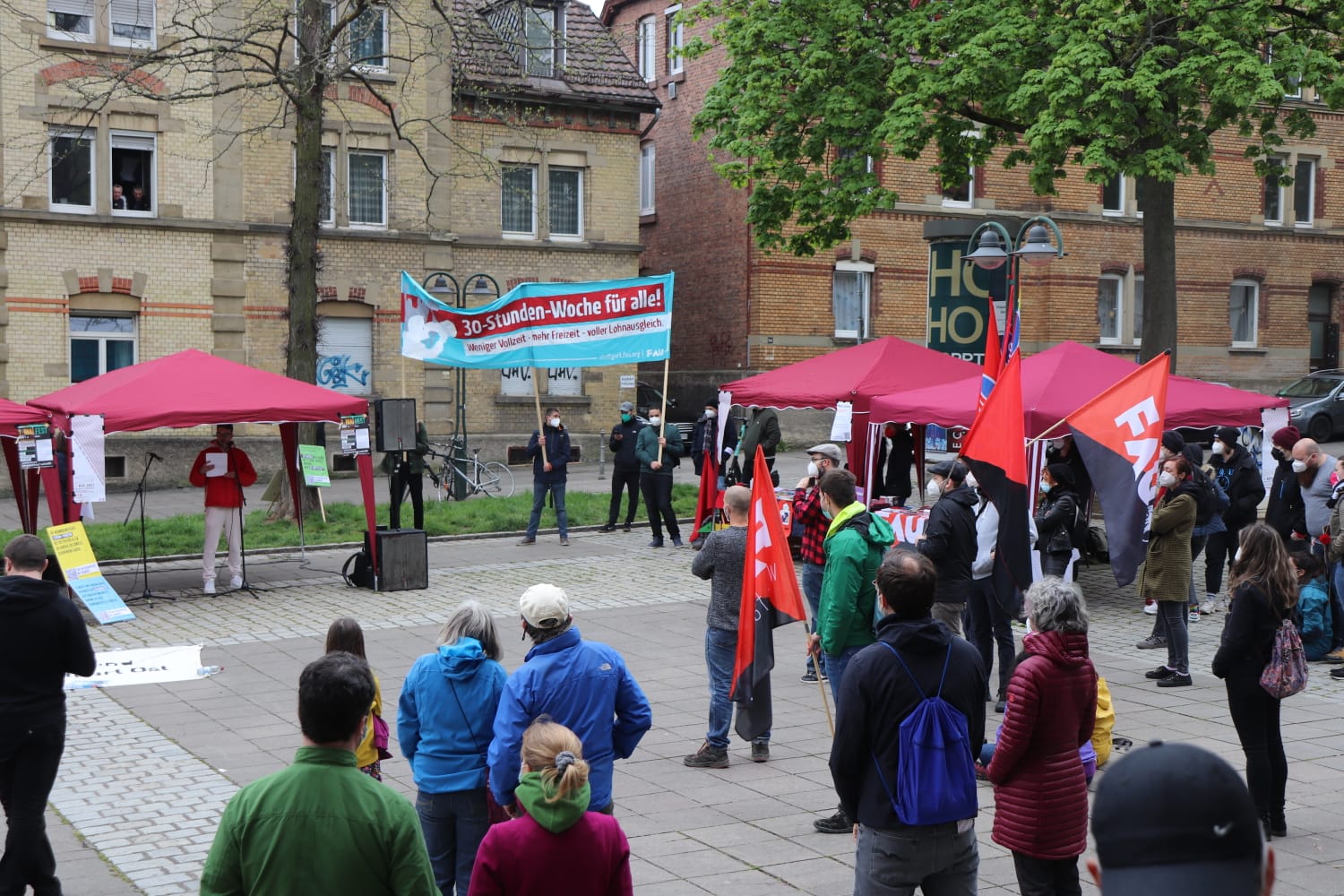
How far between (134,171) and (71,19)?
9.90ft

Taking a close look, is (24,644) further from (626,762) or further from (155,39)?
(155,39)

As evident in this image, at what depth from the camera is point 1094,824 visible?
7.09 ft

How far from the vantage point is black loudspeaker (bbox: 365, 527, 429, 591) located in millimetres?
16094

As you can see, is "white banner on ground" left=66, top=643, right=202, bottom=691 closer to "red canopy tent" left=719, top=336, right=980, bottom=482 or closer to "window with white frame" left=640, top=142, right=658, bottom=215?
"red canopy tent" left=719, top=336, right=980, bottom=482

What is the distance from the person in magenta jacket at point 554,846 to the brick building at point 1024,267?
30247 millimetres

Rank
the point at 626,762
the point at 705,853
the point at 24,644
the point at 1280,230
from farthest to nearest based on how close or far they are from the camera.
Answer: the point at 1280,230 → the point at 626,762 → the point at 705,853 → the point at 24,644

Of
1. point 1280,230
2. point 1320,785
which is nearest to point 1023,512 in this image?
point 1320,785

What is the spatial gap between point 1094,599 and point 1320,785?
7.46m

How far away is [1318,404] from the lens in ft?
108

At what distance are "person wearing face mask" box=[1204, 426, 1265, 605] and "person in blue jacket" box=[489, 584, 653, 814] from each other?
10710 millimetres

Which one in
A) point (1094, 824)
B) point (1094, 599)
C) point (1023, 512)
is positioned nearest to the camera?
point (1094, 824)

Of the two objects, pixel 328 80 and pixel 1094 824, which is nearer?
pixel 1094 824

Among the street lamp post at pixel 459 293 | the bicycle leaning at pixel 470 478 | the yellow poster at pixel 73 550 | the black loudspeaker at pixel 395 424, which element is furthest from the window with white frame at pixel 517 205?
the yellow poster at pixel 73 550

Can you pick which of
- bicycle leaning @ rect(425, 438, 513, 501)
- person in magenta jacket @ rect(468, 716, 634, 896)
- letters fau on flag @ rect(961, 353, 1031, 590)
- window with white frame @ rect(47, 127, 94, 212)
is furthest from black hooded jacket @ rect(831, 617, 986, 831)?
window with white frame @ rect(47, 127, 94, 212)
